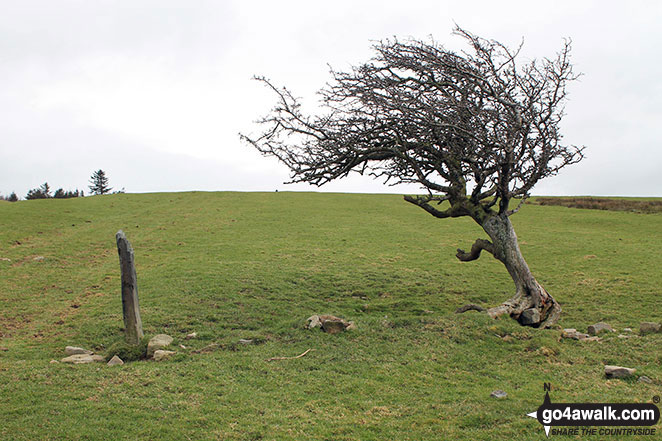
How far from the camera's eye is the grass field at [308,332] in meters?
7.63

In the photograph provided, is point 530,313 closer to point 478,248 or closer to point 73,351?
point 478,248

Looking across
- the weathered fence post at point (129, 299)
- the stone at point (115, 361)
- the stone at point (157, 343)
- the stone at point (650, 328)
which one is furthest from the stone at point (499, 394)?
the weathered fence post at point (129, 299)

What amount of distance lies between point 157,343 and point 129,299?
1408 mm

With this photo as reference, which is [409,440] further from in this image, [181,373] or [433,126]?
[433,126]

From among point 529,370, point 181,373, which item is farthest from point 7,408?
point 529,370

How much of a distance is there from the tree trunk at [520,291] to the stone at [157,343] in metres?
9.30

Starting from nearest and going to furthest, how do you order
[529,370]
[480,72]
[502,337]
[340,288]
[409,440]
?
[409,440]
[529,370]
[502,337]
[480,72]
[340,288]

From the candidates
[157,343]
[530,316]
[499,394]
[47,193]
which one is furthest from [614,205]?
[47,193]

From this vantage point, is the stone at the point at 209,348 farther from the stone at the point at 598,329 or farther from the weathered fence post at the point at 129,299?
the stone at the point at 598,329

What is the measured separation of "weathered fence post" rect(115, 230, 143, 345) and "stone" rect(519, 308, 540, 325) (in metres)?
11.3

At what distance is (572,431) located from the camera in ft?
22.4

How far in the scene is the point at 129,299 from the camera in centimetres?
1198

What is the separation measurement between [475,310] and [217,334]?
8.50 m

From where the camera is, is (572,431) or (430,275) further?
(430,275)
